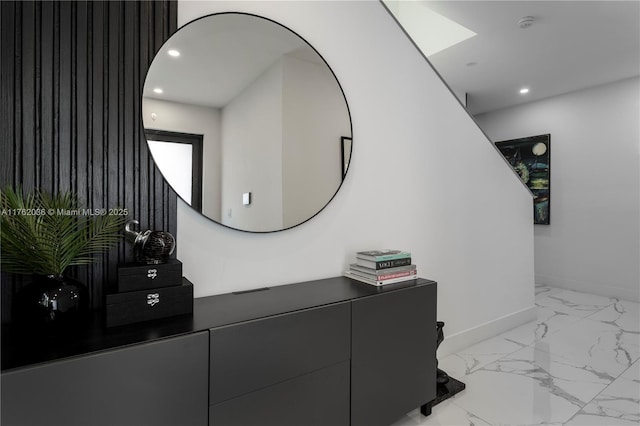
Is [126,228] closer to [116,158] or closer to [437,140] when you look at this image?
[116,158]

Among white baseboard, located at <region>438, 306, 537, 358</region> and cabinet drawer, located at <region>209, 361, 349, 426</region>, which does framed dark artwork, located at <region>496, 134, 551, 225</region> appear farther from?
cabinet drawer, located at <region>209, 361, 349, 426</region>

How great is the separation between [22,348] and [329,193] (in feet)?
4.22

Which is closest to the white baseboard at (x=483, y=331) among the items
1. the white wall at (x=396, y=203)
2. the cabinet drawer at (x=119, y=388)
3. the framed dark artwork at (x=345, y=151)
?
the white wall at (x=396, y=203)

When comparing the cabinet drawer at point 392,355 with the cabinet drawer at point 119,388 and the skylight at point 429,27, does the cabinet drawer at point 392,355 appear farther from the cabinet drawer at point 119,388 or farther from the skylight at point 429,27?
the skylight at point 429,27

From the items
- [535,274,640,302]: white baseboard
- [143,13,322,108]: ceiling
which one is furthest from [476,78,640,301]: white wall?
[143,13,322,108]: ceiling

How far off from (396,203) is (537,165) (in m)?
3.44

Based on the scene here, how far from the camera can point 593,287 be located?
405 cm

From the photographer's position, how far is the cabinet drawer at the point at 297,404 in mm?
1071

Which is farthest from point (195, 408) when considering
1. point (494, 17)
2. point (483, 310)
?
point (494, 17)

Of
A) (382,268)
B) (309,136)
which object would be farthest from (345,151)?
(382,268)

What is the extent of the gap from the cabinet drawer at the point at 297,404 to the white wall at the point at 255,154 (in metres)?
0.66

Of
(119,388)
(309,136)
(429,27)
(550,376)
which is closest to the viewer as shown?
(119,388)

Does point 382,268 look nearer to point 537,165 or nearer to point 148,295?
point 148,295

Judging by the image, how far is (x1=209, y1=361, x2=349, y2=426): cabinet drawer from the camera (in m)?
1.07
